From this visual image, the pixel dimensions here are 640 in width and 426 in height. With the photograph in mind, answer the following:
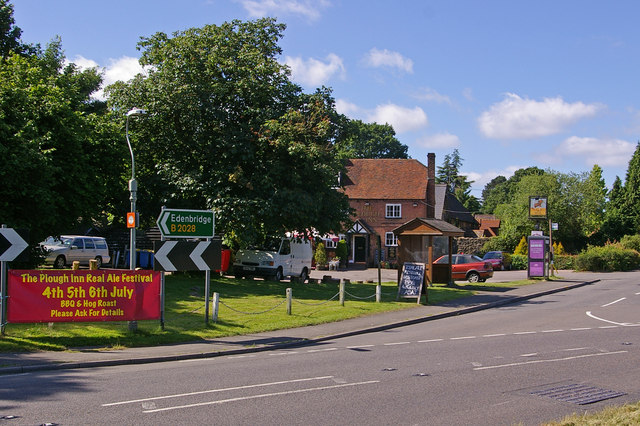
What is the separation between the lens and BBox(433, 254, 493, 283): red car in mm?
33031

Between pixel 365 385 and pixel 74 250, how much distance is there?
89.5 feet

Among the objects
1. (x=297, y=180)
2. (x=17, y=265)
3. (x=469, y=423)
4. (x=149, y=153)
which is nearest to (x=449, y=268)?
(x=297, y=180)

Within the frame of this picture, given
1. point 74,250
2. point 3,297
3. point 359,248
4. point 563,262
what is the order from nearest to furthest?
1. point 3,297
2. point 74,250
3. point 563,262
4. point 359,248

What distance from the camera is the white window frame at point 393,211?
53125mm

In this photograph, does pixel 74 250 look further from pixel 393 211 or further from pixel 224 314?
pixel 393 211

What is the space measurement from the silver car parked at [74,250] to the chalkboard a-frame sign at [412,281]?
56.9 feet

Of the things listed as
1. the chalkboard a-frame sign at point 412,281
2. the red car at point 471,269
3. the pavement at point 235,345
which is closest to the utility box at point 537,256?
the red car at point 471,269

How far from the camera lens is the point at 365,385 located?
9.31 metres

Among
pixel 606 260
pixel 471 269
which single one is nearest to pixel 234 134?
pixel 471 269

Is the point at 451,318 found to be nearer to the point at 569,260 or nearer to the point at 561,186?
the point at 569,260

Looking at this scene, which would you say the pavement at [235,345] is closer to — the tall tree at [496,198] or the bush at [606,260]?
the bush at [606,260]

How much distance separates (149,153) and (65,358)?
17.7 m

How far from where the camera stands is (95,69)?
163ft

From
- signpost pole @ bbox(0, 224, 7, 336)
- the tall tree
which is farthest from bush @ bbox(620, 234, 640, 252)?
the tall tree
